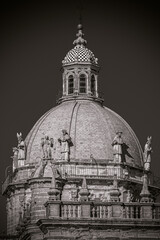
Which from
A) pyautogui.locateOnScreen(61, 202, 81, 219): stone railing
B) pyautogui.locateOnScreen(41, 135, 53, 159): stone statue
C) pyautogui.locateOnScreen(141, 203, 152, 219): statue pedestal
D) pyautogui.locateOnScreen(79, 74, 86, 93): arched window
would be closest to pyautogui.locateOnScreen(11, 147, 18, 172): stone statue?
pyautogui.locateOnScreen(41, 135, 53, 159): stone statue

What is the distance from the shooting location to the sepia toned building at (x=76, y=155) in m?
100

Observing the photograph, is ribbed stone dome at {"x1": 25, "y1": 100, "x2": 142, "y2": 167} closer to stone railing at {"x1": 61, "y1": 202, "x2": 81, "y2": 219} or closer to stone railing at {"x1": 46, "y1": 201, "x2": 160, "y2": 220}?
stone railing at {"x1": 46, "y1": 201, "x2": 160, "y2": 220}

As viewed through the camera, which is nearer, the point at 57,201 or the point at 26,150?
the point at 57,201

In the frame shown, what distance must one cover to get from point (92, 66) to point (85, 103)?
4356 millimetres

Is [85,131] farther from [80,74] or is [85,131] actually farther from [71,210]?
[71,210]

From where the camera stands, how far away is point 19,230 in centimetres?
10069

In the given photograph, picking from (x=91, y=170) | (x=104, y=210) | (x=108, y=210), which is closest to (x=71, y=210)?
(x=104, y=210)

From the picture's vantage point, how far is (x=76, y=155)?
106 m

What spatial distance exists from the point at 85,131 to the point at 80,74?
28.5ft

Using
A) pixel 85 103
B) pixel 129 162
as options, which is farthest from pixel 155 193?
pixel 85 103

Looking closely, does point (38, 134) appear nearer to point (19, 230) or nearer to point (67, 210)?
point (19, 230)

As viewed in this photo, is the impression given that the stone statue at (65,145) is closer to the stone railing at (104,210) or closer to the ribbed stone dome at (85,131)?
the ribbed stone dome at (85,131)

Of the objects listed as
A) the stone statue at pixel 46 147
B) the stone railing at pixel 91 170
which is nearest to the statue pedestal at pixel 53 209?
the stone statue at pixel 46 147

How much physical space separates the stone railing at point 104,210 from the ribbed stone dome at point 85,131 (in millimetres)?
21678
